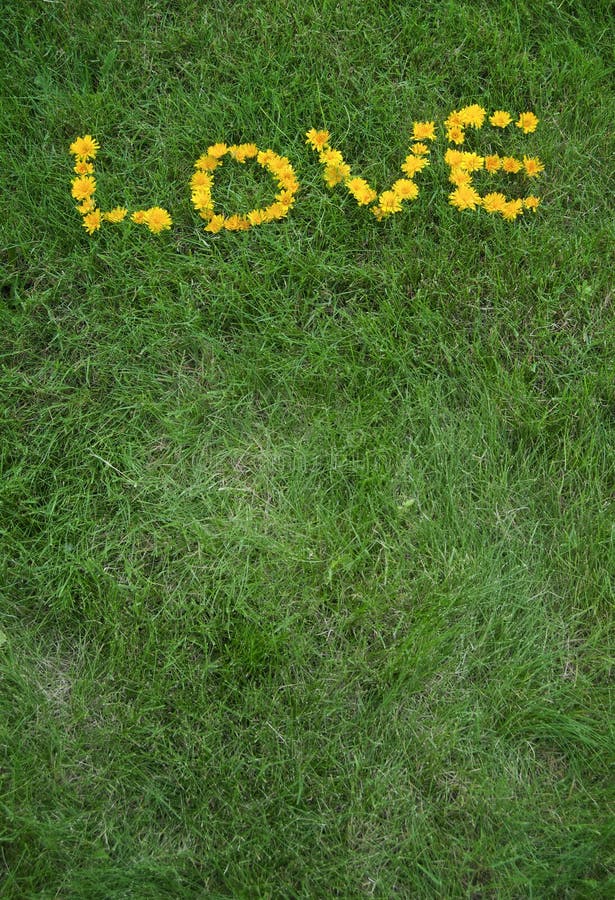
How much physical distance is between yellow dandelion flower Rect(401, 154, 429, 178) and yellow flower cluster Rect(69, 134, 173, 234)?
846 millimetres

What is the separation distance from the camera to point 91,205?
2705 millimetres

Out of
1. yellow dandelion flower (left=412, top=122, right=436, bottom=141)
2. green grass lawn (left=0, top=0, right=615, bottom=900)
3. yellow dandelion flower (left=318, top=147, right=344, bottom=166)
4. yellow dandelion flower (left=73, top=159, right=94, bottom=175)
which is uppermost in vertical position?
yellow dandelion flower (left=412, top=122, right=436, bottom=141)

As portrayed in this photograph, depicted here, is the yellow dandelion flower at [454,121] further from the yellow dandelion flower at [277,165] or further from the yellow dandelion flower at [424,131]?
the yellow dandelion flower at [277,165]

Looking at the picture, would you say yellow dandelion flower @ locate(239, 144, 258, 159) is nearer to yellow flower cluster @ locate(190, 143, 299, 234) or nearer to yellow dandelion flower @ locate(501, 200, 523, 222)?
yellow flower cluster @ locate(190, 143, 299, 234)

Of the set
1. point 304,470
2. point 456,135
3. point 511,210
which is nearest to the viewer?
point 304,470

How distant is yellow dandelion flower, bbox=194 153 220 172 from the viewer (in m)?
2.74

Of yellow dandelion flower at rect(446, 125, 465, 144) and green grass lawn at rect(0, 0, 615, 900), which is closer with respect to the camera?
green grass lawn at rect(0, 0, 615, 900)

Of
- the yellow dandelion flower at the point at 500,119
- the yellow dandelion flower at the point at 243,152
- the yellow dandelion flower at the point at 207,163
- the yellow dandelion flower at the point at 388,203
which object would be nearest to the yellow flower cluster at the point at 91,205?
the yellow dandelion flower at the point at 207,163

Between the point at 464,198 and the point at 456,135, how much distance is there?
0.27 m

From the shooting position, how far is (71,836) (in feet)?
6.77

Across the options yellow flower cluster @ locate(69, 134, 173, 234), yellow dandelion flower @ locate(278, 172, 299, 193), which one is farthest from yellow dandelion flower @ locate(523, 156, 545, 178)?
yellow flower cluster @ locate(69, 134, 173, 234)

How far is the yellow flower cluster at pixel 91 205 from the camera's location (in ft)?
8.77

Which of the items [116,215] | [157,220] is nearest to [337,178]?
[157,220]

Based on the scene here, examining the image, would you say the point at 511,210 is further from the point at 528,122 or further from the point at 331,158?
the point at 331,158
